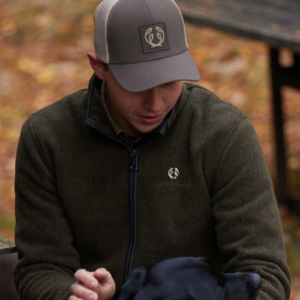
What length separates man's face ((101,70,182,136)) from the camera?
2.26 m

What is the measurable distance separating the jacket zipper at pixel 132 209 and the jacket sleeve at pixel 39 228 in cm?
22

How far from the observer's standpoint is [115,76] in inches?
89.0

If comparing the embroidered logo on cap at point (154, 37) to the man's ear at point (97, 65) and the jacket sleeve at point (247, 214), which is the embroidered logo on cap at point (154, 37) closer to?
the man's ear at point (97, 65)

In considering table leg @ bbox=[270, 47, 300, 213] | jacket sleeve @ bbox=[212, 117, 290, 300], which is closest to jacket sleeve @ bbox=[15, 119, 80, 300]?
jacket sleeve @ bbox=[212, 117, 290, 300]

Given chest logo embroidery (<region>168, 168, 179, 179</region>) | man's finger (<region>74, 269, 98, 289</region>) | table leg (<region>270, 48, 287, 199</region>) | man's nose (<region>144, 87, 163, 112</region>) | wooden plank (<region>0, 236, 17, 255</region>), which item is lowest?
table leg (<region>270, 48, 287, 199</region>)

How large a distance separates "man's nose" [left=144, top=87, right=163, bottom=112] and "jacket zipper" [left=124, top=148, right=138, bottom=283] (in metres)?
0.24

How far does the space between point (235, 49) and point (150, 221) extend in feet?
18.8

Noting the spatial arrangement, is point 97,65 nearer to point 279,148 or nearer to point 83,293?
point 83,293

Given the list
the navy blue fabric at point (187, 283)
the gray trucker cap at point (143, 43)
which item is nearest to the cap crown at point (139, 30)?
the gray trucker cap at point (143, 43)

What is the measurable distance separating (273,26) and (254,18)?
311mm

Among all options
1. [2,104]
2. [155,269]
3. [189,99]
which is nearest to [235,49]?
[2,104]

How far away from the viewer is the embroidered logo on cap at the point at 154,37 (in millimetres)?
2219

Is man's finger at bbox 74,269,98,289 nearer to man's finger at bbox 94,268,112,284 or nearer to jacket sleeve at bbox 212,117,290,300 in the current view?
man's finger at bbox 94,268,112,284

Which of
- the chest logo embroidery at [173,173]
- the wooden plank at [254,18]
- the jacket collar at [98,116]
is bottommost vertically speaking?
the wooden plank at [254,18]
